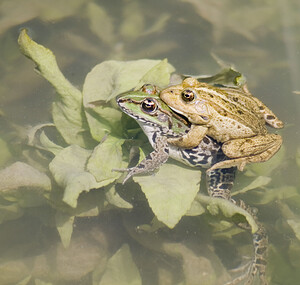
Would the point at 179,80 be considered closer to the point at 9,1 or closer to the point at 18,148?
the point at 18,148

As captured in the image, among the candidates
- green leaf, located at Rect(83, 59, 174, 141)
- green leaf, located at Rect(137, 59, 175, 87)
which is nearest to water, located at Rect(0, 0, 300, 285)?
green leaf, located at Rect(83, 59, 174, 141)

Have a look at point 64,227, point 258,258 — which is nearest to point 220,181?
point 258,258

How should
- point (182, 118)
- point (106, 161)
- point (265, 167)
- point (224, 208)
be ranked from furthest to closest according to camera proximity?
point (265, 167), point (182, 118), point (106, 161), point (224, 208)

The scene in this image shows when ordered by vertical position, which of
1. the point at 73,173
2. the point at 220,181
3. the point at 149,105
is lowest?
the point at 220,181

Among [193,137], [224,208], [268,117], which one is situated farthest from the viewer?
[268,117]

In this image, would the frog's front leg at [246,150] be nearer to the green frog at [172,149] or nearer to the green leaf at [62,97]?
the green frog at [172,149]

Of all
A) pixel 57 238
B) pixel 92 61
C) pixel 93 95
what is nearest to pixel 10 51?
pixel 92 61

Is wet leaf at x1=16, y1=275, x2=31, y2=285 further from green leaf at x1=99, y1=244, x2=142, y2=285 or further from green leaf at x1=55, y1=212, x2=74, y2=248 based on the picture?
green leaf at x1=99, y1=244, x2=142, y2=285

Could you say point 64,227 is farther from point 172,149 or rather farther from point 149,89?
point 149,89
